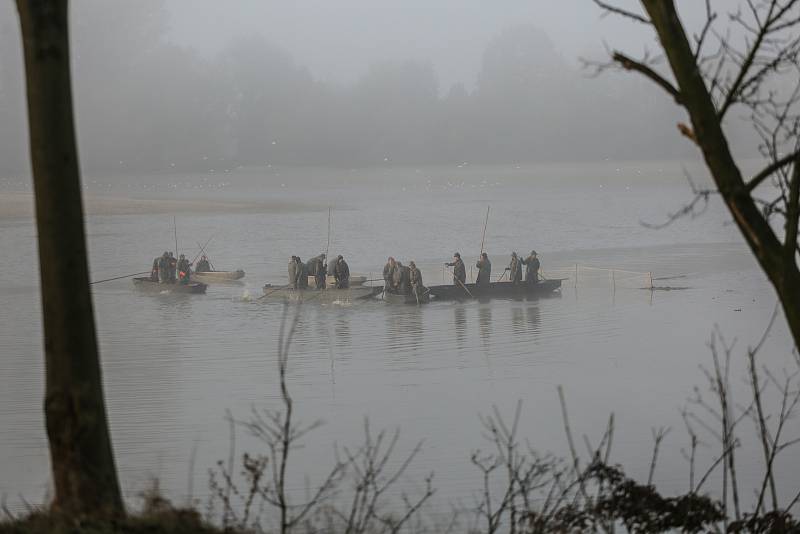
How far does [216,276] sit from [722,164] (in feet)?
89.2

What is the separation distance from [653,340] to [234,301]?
10.5m

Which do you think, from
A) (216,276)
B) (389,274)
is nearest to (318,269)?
(389,274)

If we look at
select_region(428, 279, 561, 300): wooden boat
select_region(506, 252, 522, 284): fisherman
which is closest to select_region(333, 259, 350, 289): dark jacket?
select_region(428, 279, 561, 300): wooden boat

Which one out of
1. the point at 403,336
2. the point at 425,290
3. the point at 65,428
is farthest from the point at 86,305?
the point at 425,290

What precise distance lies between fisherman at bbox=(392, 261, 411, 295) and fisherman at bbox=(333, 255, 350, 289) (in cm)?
114

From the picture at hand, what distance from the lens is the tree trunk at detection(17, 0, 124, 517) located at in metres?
4.01

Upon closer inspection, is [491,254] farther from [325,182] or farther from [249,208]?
[325,182]

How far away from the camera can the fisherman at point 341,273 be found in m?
24.9

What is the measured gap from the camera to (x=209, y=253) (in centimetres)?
3750

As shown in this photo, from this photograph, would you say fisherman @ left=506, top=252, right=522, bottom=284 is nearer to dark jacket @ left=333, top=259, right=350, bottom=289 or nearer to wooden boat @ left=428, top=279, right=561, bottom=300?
wooden boat @ left=428, top=279, right=561, bottom=300

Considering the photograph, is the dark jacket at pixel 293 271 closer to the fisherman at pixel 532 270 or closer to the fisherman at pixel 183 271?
the fisherman at pixel 183 271

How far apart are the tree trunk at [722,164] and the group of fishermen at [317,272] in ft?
68.9

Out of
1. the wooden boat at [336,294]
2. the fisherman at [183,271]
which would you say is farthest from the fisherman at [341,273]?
the fisherman at [183,271]

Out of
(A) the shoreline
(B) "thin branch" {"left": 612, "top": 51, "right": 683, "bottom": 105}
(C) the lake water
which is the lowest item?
(C) the lake water
